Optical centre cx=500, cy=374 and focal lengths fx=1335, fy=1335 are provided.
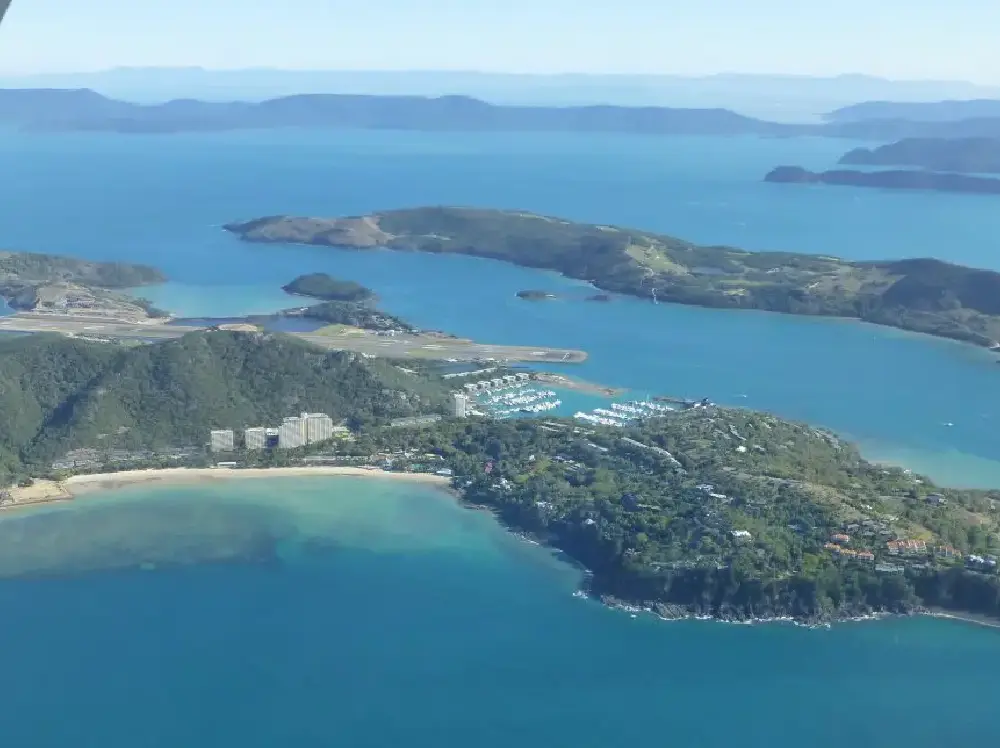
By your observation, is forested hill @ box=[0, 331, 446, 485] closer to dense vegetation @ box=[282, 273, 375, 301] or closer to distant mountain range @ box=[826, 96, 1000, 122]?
dense vegetation @ box=[282, 273, 375, 301]

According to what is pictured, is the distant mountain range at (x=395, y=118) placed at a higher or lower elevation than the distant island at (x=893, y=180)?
lower

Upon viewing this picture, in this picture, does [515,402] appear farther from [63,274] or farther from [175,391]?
[63,274]

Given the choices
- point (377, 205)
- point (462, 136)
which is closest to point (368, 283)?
point (377, 205)

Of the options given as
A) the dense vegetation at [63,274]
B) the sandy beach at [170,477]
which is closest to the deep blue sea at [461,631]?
the sandy beach at [170,477]

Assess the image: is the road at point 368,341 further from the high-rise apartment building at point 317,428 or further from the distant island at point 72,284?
the high-rise apartment building at point 317,428

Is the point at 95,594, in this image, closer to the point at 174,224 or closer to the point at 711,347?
the point at 711,347

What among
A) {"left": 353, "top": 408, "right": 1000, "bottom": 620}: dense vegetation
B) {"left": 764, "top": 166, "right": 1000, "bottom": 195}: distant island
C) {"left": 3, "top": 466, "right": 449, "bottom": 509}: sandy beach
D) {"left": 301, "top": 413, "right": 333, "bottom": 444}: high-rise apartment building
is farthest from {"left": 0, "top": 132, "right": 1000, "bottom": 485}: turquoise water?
{"left": 3, "top": 466, "right": 449, "bottom": 509}: sandy beach

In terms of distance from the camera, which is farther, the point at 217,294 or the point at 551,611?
the point at 217,294
